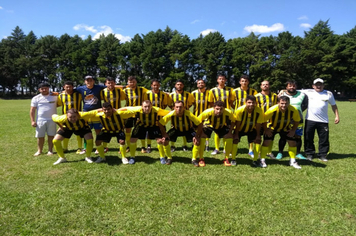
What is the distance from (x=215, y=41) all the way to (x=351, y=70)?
86.0 feet

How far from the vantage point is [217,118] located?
5043 millimetres

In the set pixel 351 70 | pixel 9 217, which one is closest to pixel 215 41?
pixel 351 70

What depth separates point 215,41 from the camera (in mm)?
45688

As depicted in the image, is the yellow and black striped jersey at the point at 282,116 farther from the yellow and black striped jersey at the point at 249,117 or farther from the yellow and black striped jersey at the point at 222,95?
the yellow and black striped jersey at the point at 222,95

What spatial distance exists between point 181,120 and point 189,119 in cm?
18

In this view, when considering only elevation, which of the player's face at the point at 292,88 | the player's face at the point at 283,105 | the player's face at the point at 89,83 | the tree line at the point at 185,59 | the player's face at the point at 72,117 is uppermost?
the tree line at the point at 185,59

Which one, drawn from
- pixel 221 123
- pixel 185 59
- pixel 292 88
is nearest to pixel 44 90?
pixel 221 123

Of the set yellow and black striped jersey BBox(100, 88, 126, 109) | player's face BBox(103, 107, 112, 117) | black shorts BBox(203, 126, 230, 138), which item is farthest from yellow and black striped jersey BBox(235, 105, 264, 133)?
yellow and black striped jersey BBox(100, 88, 126, 109)

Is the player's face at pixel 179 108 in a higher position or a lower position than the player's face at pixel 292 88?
lower

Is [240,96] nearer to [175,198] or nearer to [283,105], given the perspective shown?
[283,105]

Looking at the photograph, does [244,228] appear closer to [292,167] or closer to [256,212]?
[256,212]

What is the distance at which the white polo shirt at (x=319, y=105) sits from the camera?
548 cm

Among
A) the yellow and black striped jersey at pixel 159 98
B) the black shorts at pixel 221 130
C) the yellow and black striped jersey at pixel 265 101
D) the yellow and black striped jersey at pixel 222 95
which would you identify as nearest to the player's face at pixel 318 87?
the yellow and black striped jersey at pixel 265 101

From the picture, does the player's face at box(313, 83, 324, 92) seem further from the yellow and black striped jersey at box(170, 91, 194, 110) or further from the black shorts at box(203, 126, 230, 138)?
the yellow and black striped jersey at box(170, 91, 194, 110)
